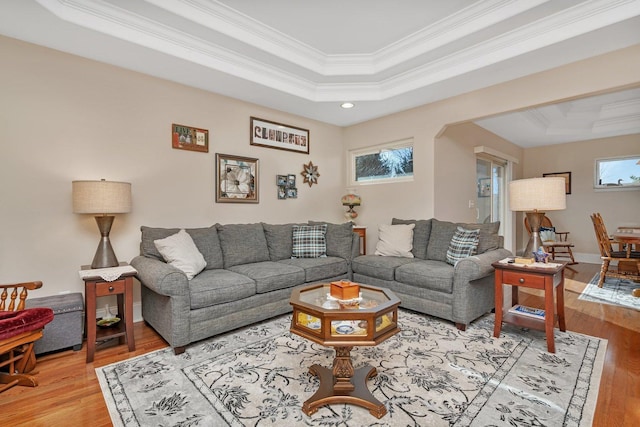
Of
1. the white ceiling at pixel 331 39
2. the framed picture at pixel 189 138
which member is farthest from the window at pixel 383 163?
the framed picture at pixel 189 138

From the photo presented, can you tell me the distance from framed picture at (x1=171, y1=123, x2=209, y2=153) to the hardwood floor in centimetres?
191

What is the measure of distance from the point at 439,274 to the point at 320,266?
122cm

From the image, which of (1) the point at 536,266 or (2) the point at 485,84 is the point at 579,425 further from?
(2) the point at 485,84

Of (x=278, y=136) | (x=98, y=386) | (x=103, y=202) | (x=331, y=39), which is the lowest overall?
(x=98, y=386)

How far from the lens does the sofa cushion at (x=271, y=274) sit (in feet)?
9.34

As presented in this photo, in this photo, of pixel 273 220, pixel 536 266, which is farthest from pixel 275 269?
pixel 536 266

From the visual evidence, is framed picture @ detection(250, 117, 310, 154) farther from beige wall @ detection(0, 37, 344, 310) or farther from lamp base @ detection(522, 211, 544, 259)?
lamp base @ detection(522, 211, 544, 259)

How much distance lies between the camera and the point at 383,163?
15.6 feet

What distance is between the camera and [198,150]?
3.50m

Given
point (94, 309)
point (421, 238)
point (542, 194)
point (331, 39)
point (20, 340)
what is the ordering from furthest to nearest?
point (421, 238), point (331, 39), point (542, 194), point (94, 309), point (20, 340)

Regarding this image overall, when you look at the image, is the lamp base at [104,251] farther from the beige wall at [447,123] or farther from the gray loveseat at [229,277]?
the beige wall at [447,123]

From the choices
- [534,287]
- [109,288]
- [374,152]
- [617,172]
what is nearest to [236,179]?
[109,288]

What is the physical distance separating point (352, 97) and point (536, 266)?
2.71 m

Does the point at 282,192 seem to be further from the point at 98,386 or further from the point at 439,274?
the point at 98,386
